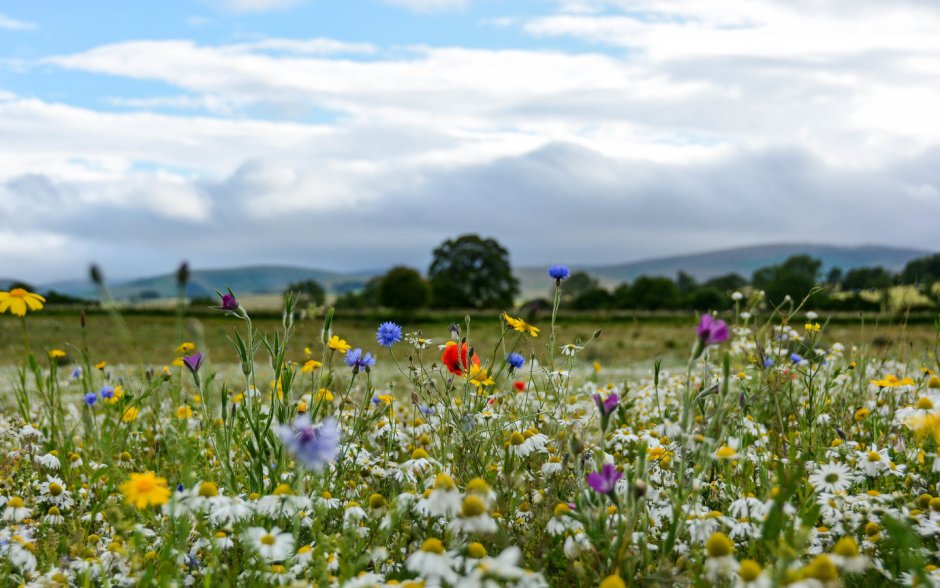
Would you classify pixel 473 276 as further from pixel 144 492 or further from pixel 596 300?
pixel 144 492

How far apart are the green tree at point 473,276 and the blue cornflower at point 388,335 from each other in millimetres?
67394

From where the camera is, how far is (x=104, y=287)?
324 cm

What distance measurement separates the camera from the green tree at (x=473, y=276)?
73625 mm

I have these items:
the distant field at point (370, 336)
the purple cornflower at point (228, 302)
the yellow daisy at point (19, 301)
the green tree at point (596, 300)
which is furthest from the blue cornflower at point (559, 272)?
the green tree at point (596, 300)

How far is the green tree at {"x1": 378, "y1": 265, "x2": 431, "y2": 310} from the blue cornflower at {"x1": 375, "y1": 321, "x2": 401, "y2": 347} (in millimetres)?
55419

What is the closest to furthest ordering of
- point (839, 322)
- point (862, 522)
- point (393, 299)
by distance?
point (862, 522) < point (839, 322) < point (393, 299)

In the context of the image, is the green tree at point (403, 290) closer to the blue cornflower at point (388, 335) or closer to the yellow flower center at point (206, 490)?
the blue cornflower at point (388, 335)

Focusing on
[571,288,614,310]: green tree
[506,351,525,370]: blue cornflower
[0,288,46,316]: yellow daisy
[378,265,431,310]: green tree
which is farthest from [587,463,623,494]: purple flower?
[571,288,614,310]: green tree

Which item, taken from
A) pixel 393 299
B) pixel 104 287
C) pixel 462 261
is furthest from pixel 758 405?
pixel 462 261

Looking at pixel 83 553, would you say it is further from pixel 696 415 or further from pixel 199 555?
pixel 696 415

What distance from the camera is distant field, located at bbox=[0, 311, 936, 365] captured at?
20.2 metres

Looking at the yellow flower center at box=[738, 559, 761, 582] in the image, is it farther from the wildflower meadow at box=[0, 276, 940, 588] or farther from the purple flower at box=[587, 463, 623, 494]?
the purple flower at box=[587, 463, 623, 494]

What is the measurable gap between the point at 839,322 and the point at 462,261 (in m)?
44.5

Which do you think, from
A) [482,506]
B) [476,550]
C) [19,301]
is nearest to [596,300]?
[19,301]
